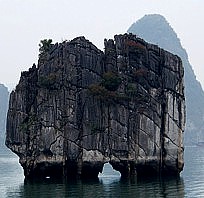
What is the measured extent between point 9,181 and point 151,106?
49.9 feet

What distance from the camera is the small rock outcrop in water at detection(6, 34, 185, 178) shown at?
46.8 metres

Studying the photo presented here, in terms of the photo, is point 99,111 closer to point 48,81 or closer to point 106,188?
point 48,81

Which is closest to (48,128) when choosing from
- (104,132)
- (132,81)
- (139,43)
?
(104,132)

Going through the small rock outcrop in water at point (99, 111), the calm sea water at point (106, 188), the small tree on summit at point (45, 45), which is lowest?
the calm sea water at point (106, 188)

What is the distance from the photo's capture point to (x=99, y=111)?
4747 centimetres

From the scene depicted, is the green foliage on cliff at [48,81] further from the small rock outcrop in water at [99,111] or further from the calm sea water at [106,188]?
the calm sea water at [106,188]

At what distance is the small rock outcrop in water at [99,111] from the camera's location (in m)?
46.8

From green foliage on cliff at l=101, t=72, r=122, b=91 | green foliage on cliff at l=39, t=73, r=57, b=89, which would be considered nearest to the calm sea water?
green foliage on cliff at l=101, t=72, r=122, b=91

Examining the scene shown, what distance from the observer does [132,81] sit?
48.4m

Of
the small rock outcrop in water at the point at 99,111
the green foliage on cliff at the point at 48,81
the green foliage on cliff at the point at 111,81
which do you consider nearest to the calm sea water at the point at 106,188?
the small rock outcrop in water at the point at 99,111

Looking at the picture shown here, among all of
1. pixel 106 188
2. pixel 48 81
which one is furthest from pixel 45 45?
pixel 106 188

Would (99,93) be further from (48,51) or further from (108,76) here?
(48,51)

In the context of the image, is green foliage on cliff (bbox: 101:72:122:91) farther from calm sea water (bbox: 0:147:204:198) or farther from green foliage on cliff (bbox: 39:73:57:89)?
calm sea water (bbox: 0:147:204:198)

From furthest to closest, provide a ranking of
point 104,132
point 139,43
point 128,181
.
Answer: point 139,43
point 104,132
point 128,181
